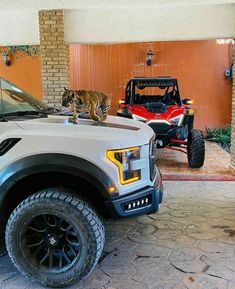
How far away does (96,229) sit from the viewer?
2.86 metres

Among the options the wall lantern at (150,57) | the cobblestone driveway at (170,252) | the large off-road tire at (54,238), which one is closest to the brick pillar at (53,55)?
the cobblestone driveway at (170,252)

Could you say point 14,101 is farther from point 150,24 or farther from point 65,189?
point 150,24

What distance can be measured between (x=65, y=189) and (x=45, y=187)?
0.70ft

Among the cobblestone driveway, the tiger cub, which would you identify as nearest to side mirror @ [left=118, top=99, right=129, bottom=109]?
the cobblestone driveway

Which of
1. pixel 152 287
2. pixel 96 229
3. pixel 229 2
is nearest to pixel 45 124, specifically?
pixel 96 229

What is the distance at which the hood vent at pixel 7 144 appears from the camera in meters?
2.83

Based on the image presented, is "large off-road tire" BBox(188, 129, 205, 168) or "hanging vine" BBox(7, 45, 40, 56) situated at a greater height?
"hanging vine" BBox(7, 45, 40, 56)

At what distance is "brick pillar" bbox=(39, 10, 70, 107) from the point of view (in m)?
6.74

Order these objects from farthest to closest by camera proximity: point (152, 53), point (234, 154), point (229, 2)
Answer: point (152, 53) → point (234, 154) → point (229, 2)

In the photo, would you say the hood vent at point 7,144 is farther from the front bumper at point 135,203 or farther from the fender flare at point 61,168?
the front bumper at point 135,203

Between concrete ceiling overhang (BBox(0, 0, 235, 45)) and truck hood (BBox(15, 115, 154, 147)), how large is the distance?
403 cm

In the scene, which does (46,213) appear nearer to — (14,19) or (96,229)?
(96,229)

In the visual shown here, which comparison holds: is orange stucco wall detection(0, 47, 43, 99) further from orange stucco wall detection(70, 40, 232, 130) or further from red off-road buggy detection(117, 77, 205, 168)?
red off-road buggy detection(117, 77, 205, 168)

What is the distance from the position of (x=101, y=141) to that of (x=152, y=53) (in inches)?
317
